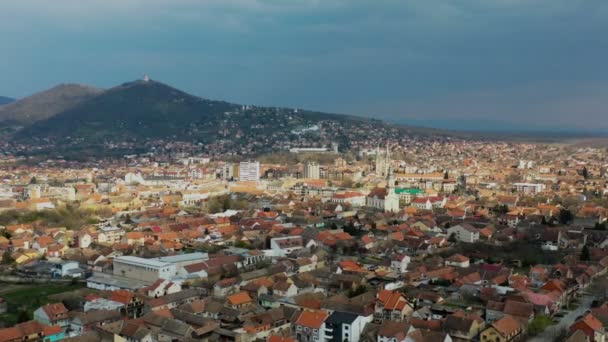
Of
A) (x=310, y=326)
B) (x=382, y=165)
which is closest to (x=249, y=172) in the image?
(x=382, y=165)

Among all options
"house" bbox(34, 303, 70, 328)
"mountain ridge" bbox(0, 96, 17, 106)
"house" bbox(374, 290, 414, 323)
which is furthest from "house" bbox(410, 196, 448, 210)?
"mountain ridge" bbox(0, 96, 17, 106)

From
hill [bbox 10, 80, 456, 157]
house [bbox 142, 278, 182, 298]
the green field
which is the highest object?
hill [bbox 10, 80, 456, 157]

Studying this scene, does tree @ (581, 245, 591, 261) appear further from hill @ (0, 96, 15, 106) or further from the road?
hill @ (0, 96, 15, 106)

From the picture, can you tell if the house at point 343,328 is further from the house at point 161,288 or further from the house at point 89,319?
the house at point 161,288

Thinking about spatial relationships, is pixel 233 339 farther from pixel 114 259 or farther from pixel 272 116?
pixel 272 116

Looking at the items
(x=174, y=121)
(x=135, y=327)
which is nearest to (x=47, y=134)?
(x=174, y=121)
